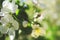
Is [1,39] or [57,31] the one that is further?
[57,31]

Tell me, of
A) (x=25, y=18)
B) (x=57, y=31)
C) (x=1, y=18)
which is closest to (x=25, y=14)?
(x=25, y=18)

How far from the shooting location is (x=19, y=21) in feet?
2.28

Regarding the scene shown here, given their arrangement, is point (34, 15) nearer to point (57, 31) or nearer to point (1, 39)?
point (1, 39)

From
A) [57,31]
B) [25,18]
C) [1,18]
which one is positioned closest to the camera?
[1,18]

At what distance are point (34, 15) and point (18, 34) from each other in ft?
0.30

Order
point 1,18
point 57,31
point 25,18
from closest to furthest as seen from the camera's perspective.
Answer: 1. point 1,18
2. point 25,18
3. point 57,31

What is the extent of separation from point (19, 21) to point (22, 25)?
0.02 meters

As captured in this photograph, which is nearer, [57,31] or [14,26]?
[14,26]

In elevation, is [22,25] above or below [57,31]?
below

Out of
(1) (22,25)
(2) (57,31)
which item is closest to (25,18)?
(1) (22,25)

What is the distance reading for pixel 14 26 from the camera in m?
0.64

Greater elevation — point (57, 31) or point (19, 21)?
point (57, 31)

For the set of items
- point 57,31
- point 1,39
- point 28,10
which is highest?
point 57,31

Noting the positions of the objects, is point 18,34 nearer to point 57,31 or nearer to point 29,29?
point 29,29
